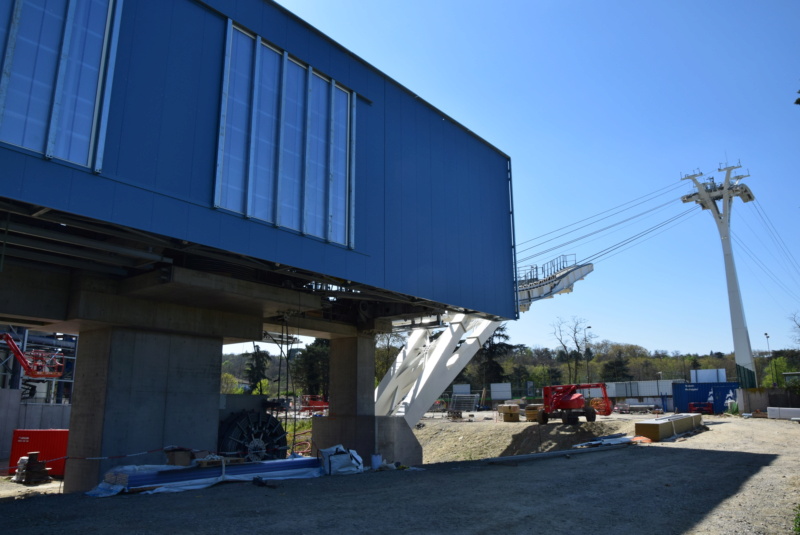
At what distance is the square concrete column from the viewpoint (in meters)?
26.3

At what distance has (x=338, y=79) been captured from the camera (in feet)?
60.8

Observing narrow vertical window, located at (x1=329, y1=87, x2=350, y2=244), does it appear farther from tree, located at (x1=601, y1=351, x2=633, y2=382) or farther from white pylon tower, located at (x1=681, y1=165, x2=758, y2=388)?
tree, located at (x1=601, y1=351, x2=633, y2=382)

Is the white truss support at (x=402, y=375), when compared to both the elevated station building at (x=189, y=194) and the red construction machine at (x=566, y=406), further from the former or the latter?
the elevated station building at (x=189, y=194)

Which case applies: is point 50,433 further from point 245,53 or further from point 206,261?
point 245,53

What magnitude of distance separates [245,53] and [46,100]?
556 cm

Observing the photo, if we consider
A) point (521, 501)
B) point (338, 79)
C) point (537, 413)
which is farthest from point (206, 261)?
point (537, 413)

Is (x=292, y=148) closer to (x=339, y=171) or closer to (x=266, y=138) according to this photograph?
(x=266, y=138)

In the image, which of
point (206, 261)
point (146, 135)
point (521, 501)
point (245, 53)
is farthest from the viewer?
point (206, 261)

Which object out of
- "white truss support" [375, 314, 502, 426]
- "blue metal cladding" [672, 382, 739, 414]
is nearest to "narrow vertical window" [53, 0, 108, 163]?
"white truss support" [375, 314, 502, 426]

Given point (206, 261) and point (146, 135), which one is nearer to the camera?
point (146, 135)

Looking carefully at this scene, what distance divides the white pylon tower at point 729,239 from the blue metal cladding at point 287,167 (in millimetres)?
38779

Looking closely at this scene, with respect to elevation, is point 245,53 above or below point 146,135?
above

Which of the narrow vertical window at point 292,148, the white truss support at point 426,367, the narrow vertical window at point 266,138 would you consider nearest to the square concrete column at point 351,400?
the white truss support at point 426,367

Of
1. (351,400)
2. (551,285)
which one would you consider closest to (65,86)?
(351,400)
